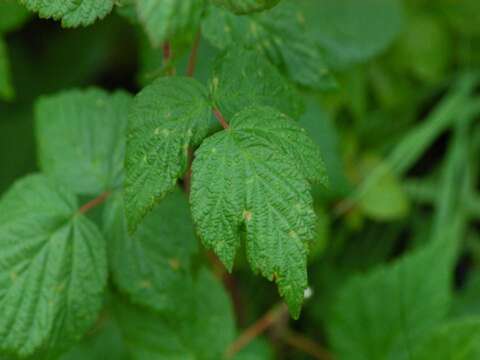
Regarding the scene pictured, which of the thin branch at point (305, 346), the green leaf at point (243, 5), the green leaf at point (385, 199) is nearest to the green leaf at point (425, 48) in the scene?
the green leaf at point (385, 199)

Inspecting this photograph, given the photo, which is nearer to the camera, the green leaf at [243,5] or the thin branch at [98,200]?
the green leaf at [243,5]

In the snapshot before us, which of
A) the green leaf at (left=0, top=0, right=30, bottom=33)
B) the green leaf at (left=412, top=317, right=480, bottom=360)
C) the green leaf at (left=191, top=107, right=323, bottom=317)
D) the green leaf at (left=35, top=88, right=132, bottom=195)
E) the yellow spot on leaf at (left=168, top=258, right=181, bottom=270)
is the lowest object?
the green leaf at (left=412, top=317, right=480, bottom=360)

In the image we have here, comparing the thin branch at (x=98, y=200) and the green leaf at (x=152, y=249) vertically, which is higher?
the thin branch at (x=98, y=200)

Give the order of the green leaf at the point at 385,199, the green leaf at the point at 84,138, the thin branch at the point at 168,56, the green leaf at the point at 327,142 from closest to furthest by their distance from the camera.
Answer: the thin branch at the point at 168,56 → the green leaf at the point at 84,138 → the green leaf at the point at 327,142 → the green leaf at the point at 385,199

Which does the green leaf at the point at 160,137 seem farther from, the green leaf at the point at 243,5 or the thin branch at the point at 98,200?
the thin branch at the point at 98,200

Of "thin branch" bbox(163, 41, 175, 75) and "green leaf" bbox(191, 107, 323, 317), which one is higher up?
"thin branch" bbox(163, 41, 175, 75)

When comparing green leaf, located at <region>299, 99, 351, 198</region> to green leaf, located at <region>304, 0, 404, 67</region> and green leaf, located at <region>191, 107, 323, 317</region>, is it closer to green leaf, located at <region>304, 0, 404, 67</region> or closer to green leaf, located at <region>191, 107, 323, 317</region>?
green leaf, located at <region>304, 0, 404, 67</region>

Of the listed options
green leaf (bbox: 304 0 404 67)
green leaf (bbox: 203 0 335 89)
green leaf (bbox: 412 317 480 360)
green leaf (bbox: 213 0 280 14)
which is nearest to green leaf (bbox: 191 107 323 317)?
green leaf (bbox: 213 0 280 14)
